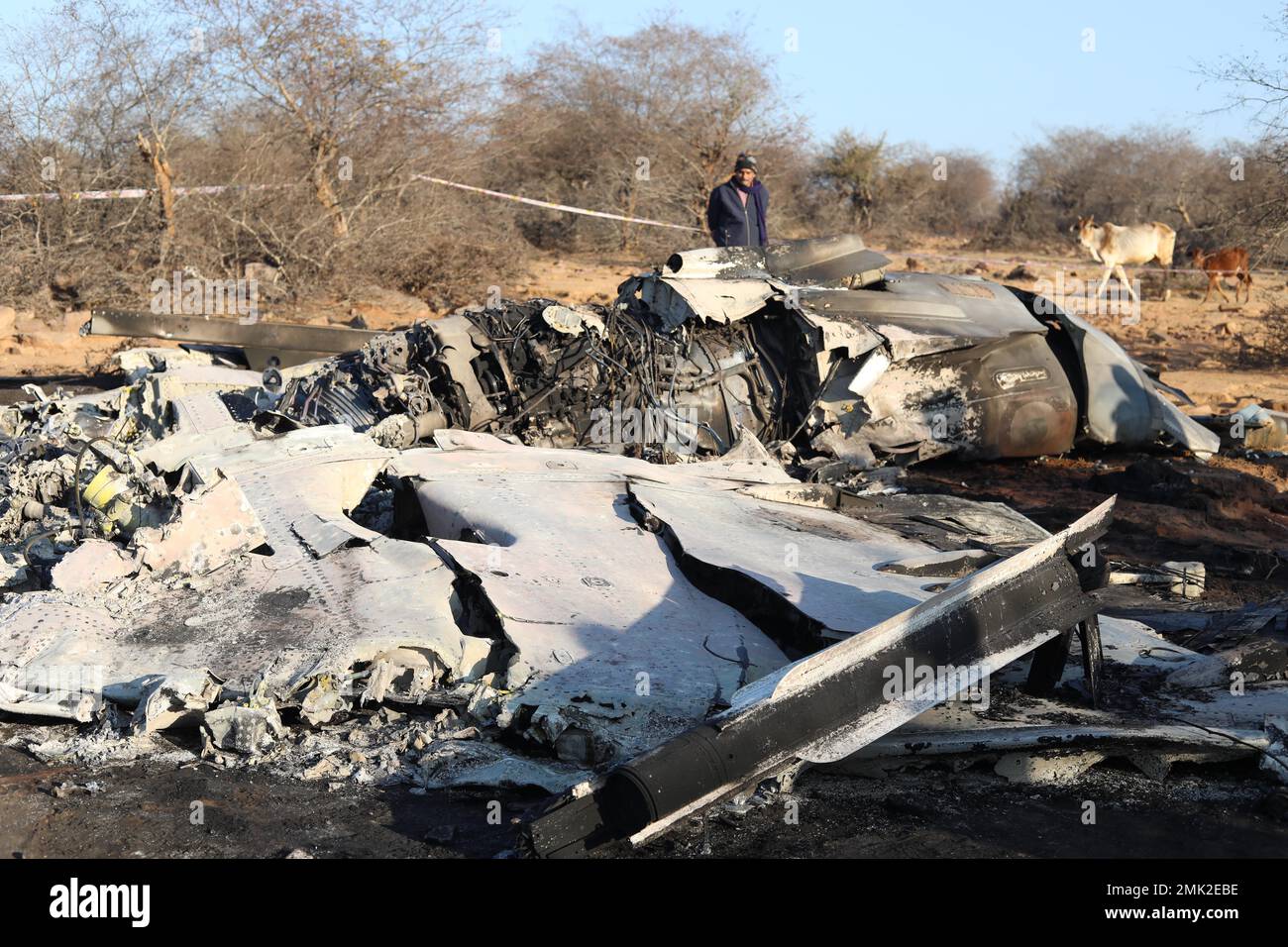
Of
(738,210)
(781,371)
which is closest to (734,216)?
(738,210)

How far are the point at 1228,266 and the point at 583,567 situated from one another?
16.6 meters

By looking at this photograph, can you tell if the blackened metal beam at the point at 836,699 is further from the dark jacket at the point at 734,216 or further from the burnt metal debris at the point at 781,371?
the dark jacket at the point at 734,216

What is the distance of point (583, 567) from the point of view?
18.0 feet

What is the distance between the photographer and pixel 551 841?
356 centimetres

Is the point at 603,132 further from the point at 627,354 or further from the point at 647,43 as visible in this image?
the point at 627,354

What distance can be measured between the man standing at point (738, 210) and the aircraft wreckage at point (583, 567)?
212 cm

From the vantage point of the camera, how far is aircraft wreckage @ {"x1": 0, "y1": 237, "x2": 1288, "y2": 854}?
4.27 m

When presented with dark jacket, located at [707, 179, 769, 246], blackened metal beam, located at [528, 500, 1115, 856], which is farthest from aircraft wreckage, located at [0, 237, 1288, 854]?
dark jacket, located at [707, 179, 769, 246]

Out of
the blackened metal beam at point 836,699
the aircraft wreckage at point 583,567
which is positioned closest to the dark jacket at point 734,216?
the aircraft wreckage at point 583,567

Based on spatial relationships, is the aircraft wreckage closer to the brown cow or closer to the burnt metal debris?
the burnt metal debris

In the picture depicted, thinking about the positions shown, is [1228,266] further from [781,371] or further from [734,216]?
[781,371]

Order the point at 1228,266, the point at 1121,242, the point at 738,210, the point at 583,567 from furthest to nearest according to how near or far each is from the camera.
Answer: the point at 1121,242, the point at 1228,266, the point at 738,210, the point at 583,567

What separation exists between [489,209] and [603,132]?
214 inches

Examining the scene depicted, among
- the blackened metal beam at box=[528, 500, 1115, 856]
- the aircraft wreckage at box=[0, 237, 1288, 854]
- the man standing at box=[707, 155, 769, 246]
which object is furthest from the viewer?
the man standing at box=[707, 155, 769, 246]
